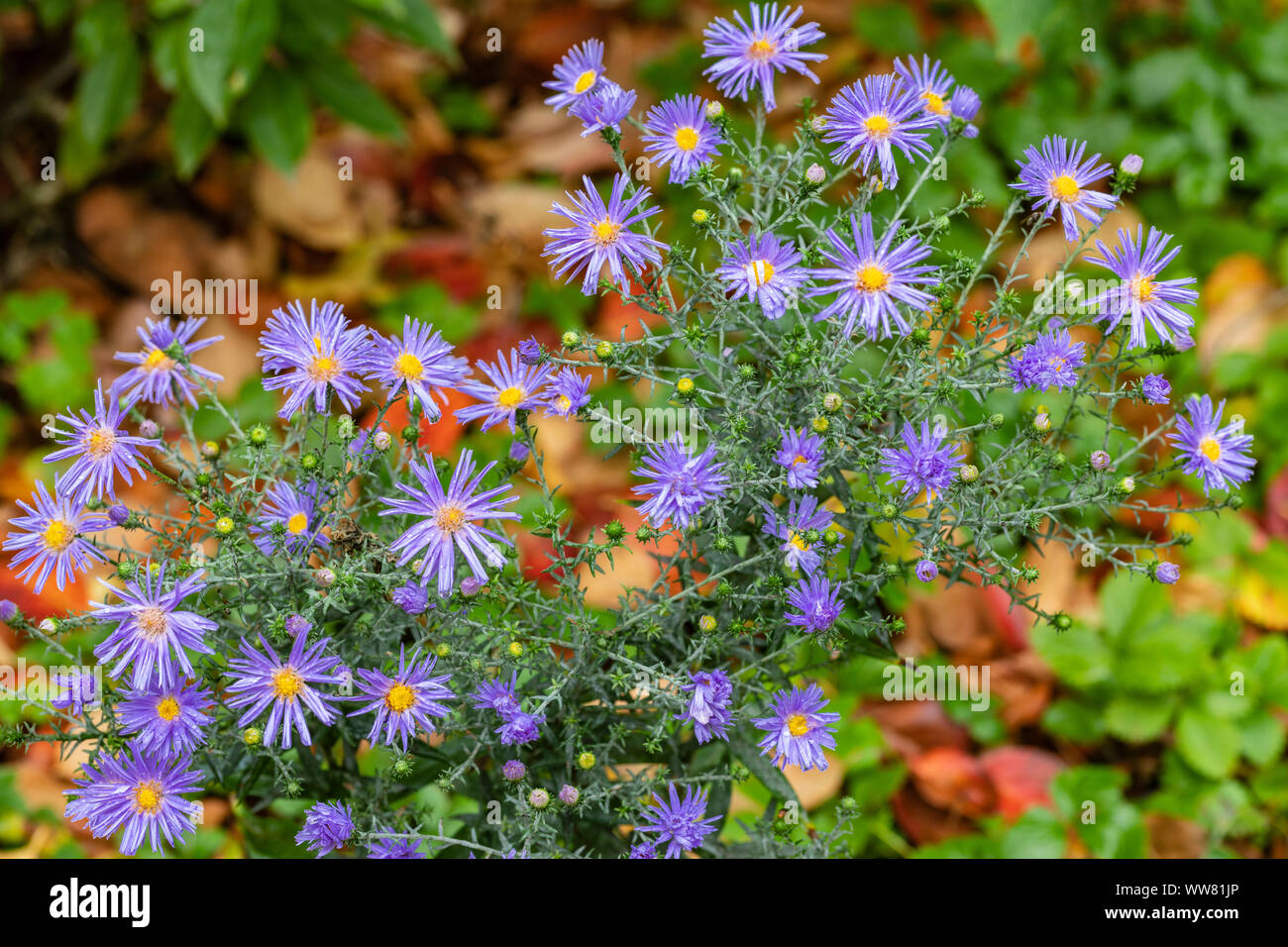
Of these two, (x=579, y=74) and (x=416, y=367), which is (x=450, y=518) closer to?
(x=416, y=367)

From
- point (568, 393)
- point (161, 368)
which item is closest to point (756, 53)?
point (568, 393)

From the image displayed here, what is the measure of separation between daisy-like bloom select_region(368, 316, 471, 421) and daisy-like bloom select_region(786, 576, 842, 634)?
29 cm

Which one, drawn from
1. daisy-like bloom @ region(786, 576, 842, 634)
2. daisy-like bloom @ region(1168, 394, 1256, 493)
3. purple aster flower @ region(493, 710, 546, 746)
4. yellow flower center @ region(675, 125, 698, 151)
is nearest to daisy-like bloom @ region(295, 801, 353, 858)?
purple aster flower @ region(493, 710, 546, 746)

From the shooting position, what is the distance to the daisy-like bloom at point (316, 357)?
0.76 metres

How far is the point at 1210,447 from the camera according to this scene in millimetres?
791

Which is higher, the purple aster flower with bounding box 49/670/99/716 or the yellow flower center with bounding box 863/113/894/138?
the yellow flower center with bounding box 863/113/894/138

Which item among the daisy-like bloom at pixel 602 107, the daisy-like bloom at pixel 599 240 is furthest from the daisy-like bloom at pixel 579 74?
the daisy-like bloom at pixel 599 240

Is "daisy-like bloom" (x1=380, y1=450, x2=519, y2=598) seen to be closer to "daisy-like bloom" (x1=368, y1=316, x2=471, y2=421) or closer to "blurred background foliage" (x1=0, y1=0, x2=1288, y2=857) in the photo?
"daisy-like bloom" (x1=368, y1=316, x2=471, y2=421)

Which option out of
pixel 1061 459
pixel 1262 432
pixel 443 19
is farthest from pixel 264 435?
pixel 443 19

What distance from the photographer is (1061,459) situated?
80cm

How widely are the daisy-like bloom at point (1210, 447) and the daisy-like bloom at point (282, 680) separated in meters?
0.63

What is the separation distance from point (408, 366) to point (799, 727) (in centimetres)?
39

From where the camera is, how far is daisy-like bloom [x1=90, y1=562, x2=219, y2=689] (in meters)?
0.68

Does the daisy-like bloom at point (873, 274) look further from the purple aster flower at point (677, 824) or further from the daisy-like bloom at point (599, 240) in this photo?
the purple aster flower at point (677, 824)
